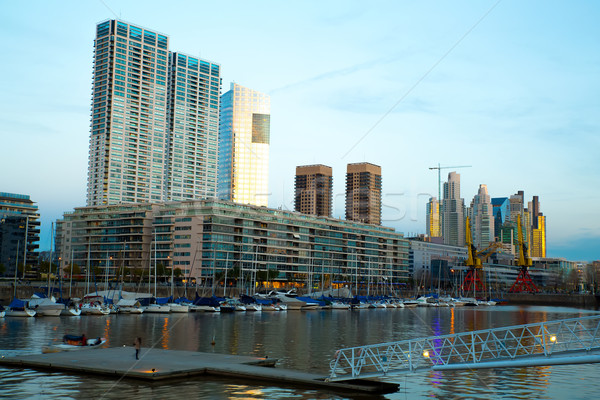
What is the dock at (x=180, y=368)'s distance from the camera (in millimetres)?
31781

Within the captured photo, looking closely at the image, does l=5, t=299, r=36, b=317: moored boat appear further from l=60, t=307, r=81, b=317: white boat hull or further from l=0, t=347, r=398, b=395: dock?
l=0, t=347, r=398, b=395: dock

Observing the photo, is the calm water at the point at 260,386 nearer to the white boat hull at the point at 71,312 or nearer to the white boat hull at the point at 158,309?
the white boat hull at the point at 71,312

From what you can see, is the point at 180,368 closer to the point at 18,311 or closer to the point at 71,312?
the point at 18,311

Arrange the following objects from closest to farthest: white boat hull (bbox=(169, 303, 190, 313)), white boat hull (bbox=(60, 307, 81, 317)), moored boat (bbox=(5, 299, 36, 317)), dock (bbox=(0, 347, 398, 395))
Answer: dock (bbox=(0, 347, 398, 395)), moored boat (bbox=(5, 299, 36, 317)), white boat hull (bbox=(60, 307, 81, 317)), white boat hull (bbox=(169, 303, 190, 313))

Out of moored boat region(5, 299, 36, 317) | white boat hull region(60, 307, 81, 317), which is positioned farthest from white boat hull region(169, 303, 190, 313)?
moored boat region(5, 299, 36, 317)

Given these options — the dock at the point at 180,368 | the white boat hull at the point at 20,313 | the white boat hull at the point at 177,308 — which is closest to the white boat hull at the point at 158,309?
the white boat hull at the point at 177,308

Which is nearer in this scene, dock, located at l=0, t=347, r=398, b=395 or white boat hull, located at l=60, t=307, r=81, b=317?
dock, located at l=0, t=347, r=398, b=395

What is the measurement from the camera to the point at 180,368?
113ft

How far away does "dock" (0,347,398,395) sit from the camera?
31.8m

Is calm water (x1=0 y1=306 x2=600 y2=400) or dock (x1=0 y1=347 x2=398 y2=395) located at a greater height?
dock (x1=0 y1=347 x2=398 y2=395)

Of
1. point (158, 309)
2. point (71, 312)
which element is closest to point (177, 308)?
point (158, 309)

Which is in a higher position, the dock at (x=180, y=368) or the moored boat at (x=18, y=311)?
the dock at (x=180, y=368)

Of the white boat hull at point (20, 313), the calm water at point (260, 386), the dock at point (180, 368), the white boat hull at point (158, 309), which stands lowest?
the white boat hull at point (158, 309)

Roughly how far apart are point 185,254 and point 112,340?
138 m
